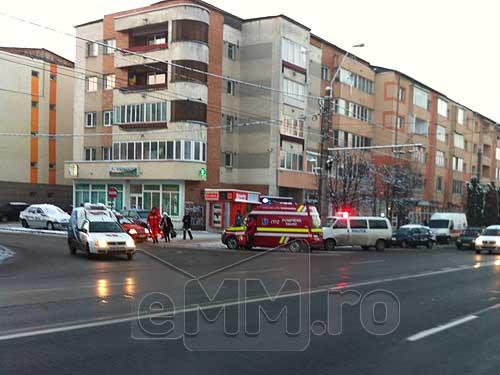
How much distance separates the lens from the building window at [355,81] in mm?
53741

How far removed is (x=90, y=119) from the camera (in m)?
49.0

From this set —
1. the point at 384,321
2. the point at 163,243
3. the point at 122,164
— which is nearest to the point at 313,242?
the point at 163,243

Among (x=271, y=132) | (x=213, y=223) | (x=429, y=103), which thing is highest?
(x=429, y=103)

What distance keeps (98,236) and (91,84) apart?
3163cm

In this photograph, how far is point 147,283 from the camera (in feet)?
43.7

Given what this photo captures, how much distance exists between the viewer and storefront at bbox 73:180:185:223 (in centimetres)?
4341

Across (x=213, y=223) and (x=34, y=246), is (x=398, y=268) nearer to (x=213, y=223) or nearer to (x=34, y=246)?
(x=34, y=246)

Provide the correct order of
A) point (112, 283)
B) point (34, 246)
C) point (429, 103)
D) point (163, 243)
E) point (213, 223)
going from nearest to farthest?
1. point (112, 283)
2. point (34, 246)
3. point (163, 243)
4. point (213, 223)
5. point (429, 103)

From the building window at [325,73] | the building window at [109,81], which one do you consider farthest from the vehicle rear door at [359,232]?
the building window at [109,81]

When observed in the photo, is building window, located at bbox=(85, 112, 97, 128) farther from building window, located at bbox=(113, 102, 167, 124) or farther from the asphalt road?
the asphalt road

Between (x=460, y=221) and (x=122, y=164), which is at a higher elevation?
(x=122, y=164)

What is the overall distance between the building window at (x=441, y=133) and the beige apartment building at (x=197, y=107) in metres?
19.0

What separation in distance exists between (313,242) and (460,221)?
22472 millimetres

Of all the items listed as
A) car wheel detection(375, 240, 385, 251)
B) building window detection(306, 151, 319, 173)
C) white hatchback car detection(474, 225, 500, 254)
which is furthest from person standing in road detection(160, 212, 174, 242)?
building window detection(306, 151, 319, 173)
